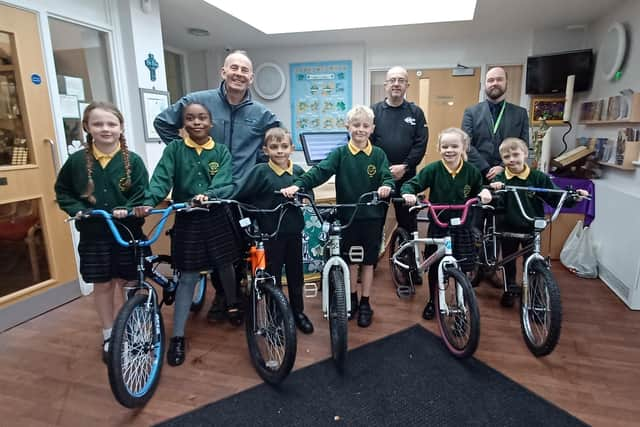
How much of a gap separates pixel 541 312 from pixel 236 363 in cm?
161

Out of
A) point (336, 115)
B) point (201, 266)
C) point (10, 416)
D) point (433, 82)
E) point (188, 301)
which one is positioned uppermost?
point (433, 82)

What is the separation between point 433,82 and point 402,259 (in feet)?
10.4

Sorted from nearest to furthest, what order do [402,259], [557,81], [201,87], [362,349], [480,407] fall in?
[480,407] < [362,349] < [402,259] < [557,81] < [201,87]

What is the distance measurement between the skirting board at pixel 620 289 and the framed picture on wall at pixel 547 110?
2116mm

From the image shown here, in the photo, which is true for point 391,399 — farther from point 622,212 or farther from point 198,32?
point 198,32

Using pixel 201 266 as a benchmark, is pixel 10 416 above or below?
below

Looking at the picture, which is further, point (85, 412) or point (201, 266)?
point (201, 266)

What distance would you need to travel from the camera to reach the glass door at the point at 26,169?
7.75 feet

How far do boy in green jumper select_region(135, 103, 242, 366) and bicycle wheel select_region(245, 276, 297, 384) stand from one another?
1.04 feet

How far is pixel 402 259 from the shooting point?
8.41 feet

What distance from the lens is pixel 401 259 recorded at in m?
2.56

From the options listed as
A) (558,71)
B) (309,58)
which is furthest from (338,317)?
(309,58)

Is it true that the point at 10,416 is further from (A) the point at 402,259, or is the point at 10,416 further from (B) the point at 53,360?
(A) the point at 402,259

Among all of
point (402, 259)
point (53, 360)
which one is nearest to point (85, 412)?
point (53, 360)
